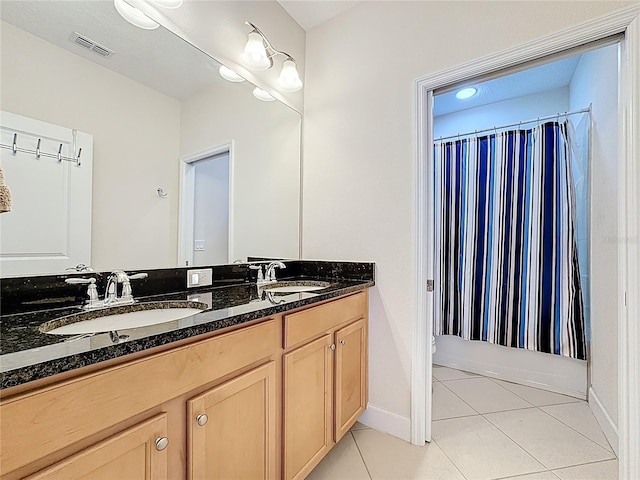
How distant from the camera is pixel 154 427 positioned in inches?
29.1

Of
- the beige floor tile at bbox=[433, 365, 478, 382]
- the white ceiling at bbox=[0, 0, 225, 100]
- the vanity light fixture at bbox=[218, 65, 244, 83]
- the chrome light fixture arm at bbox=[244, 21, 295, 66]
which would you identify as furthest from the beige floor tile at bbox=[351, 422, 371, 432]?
the chrome light fixture arm at bbox=[244, 21, 295, 66]

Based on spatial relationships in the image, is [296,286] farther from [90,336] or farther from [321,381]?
[90,336]

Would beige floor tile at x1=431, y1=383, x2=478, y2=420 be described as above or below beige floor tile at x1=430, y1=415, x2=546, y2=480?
below

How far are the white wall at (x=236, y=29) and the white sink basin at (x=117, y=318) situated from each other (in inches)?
48.1

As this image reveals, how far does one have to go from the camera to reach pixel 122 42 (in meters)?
1.25

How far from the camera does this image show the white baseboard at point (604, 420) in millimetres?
1605

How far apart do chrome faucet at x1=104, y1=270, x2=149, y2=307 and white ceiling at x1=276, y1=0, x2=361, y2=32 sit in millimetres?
1856

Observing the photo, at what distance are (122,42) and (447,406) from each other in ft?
8.53

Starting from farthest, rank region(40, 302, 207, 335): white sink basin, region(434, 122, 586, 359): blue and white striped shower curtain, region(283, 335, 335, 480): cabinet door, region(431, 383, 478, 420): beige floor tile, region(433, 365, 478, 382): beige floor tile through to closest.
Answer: region(433, 365, 478, 382): beige floor tile < region(434, 122, 586, 359): blue and white striped shower curtain < region(431, 383, 478, 420): beige floor tile < region(283, 335, 335, 480): cabinet door < region(40, 302, 207, 335): white sink basin

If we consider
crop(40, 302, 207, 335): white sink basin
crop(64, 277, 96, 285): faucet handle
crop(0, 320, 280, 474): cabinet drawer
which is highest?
crop(64, 277, 96, 285): faucet handle

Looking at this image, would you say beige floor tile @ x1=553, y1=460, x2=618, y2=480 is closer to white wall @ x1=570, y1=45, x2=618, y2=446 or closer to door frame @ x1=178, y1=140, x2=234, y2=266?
white wall @ x1=570, y1=45, x2=618, y2=446

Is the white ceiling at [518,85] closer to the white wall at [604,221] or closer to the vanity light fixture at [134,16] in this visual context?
the white wall at [604,221]

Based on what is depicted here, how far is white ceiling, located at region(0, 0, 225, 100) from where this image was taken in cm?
104

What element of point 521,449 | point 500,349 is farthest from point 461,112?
point 521,449
